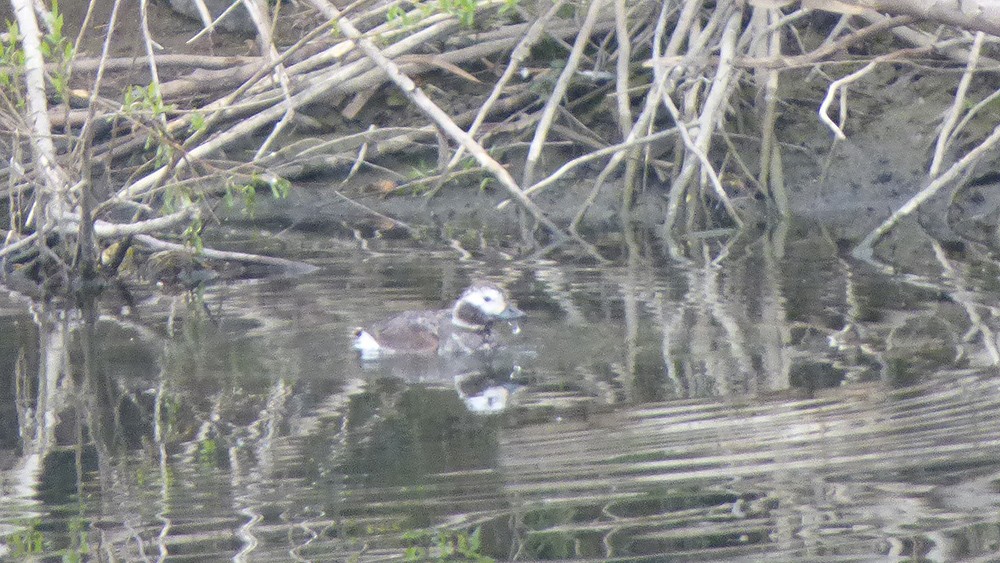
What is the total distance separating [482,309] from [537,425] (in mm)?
1738

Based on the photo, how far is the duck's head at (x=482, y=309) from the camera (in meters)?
7.09

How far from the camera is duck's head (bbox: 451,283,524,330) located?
7.09 meters

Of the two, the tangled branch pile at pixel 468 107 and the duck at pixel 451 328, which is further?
the tangled branch pile at pixel 468 107

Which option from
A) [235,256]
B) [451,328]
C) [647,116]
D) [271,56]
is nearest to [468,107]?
[647,116]

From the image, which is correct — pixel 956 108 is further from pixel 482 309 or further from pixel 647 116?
pixel 482 309

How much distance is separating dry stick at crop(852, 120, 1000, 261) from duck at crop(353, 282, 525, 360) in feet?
8.96

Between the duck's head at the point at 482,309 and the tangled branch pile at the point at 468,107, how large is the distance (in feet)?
4.64

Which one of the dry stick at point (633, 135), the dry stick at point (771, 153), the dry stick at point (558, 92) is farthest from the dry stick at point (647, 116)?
the dry stick at point (771, 153)

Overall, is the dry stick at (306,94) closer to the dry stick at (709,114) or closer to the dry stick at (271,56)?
the dry stick at (271,56)

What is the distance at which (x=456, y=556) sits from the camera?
400cm

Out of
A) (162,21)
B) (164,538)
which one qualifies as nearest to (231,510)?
(164,538)

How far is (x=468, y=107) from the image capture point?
12211 mm

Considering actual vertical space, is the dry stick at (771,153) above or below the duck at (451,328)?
above

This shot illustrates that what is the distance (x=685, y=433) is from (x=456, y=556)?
1312mm
